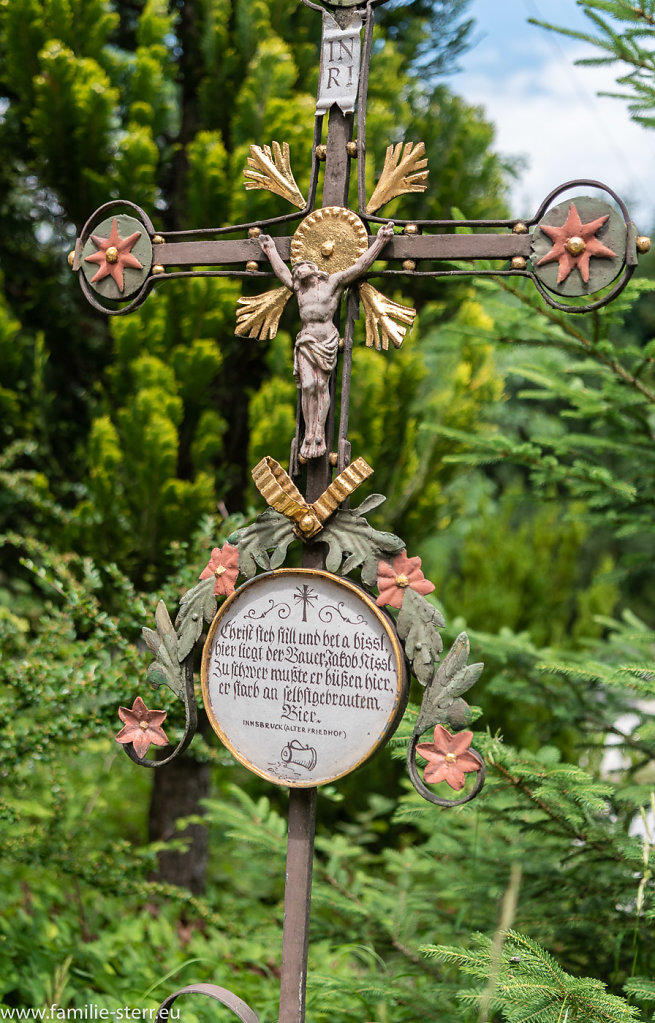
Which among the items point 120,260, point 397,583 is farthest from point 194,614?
point 120,260

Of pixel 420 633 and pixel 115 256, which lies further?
pixel 115 256

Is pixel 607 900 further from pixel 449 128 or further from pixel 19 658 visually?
pixel 449 128

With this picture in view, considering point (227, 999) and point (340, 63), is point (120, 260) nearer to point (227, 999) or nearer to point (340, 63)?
point (340, 63)

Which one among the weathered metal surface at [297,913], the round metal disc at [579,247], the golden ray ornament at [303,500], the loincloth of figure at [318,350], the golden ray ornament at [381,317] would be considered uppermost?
the round metal disc at [579,247]

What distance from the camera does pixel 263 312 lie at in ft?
6.15

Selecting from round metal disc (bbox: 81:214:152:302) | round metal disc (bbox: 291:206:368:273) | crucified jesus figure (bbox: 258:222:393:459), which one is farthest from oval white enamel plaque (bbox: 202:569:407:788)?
round metal disc (bbox: 81:214:152:302)

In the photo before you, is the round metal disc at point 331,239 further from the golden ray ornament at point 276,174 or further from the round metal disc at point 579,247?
the round metal disc at point 579,247

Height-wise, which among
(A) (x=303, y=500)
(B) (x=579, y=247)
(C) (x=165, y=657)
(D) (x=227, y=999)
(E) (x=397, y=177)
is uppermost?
(E) (x=397, y=177)

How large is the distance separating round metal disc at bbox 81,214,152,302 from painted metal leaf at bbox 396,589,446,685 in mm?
1005

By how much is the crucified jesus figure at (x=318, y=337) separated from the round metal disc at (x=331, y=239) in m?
0.03

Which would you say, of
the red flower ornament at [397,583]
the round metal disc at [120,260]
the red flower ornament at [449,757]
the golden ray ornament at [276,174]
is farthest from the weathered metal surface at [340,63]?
the red flower ornament at [449,757]

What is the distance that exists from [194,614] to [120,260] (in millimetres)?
864

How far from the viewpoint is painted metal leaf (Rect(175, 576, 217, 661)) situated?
1780 millimetres

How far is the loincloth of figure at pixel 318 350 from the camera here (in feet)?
5.70
